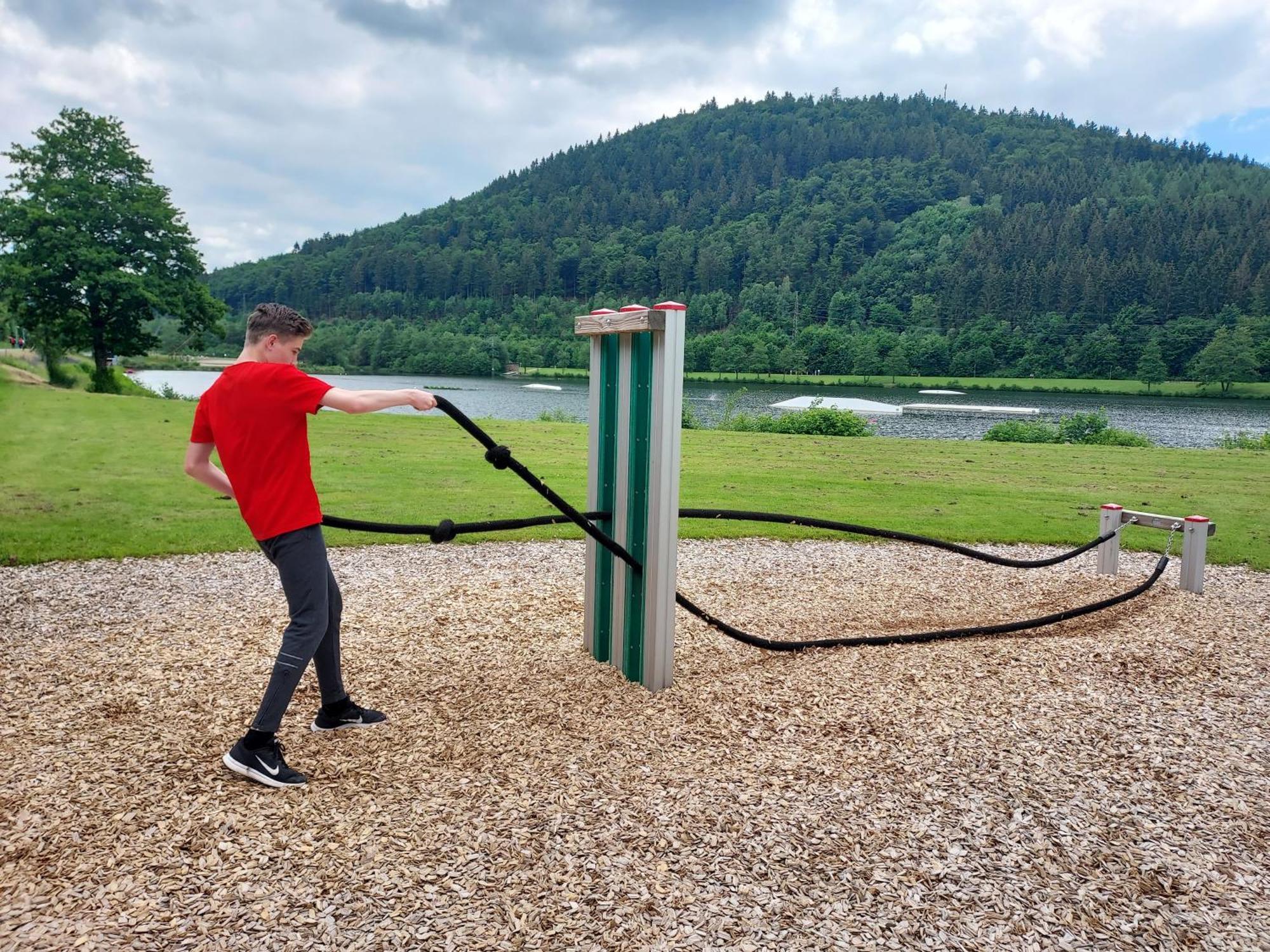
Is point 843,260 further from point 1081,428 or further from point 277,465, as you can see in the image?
point 277,465

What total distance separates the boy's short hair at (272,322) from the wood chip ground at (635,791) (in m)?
1.88

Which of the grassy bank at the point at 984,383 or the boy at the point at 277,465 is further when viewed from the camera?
the grassy bank at the point at 984,383

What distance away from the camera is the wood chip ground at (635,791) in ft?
9.14

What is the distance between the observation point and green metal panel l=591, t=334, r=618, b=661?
4910 millimetres

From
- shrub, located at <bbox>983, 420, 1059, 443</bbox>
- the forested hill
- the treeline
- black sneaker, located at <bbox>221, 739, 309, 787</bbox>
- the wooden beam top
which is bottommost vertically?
black sneaker, located at <bbox>221, 739, 309, 787</bbox>

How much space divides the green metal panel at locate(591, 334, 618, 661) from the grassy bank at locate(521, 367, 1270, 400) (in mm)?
59647

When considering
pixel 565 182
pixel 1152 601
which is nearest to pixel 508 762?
pixel 1152 601

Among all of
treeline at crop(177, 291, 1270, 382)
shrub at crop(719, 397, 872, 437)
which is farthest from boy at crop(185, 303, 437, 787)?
treeline at crop(177, 291, 1270, 382)

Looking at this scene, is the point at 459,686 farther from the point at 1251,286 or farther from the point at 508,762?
the point at 1251,286

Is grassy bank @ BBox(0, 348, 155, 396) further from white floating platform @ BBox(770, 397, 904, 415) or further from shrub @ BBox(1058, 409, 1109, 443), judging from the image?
shrub @ BBox(1058, 409, 1109, 443)

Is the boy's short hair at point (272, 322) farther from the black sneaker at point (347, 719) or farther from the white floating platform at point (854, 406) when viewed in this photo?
the white floating platform at point (854, 406)

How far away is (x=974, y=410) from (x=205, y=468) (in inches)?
1896

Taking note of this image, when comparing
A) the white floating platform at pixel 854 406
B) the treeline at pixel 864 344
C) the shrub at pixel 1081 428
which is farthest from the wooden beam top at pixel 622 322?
the treeline at pixel 864 344

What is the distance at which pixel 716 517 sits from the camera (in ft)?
19.6
